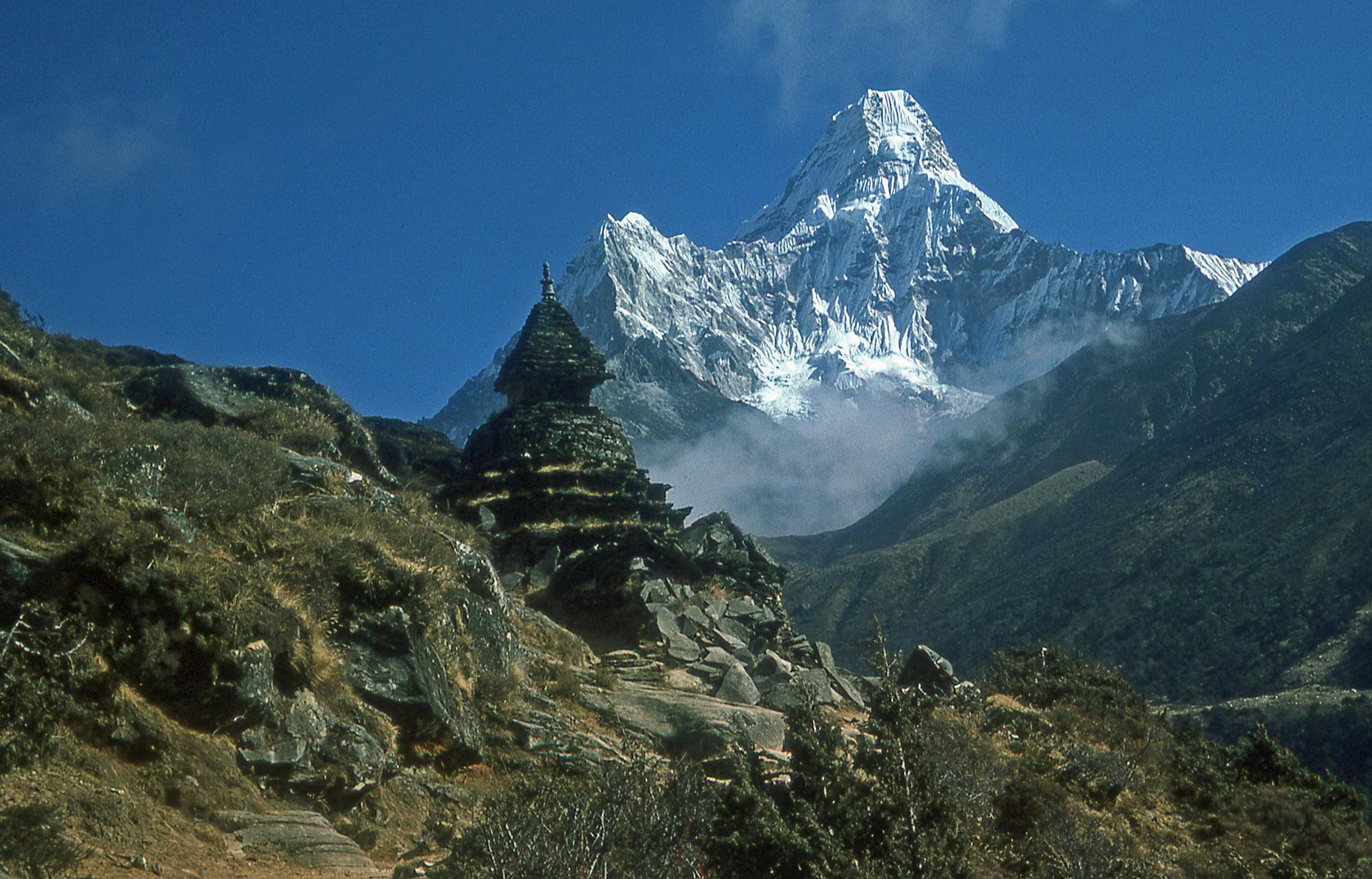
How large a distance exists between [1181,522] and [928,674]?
212 feet

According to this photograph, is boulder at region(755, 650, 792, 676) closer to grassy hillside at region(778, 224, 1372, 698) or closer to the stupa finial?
the stupa finial

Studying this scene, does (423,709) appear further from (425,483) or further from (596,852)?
(425,483)

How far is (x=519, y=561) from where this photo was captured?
27.7m

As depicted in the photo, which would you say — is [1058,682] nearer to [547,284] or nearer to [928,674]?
[928,674]

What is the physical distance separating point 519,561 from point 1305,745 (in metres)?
38.6

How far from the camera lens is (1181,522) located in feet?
256

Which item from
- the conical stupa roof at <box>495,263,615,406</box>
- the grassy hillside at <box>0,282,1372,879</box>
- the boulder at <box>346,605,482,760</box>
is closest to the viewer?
the grassy hillside at <box>0,282,1372,879</box>

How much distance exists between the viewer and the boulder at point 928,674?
21016 mm

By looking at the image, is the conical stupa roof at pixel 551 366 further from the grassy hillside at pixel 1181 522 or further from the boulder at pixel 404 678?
the grassy hillside at pixel 1181 522

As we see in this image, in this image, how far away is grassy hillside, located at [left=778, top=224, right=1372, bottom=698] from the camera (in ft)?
207

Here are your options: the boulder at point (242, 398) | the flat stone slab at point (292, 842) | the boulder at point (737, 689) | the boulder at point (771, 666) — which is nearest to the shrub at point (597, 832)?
the flat stone slab at point (292, 842)

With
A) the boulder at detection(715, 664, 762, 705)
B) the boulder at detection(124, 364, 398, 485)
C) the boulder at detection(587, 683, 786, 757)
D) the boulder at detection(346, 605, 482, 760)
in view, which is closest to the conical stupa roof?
the boulder at detection(124, 364, 398, 485)

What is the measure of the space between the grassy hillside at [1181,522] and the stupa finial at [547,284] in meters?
44.7

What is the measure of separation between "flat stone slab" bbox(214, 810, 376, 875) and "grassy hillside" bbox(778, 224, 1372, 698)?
59098 millimetres
